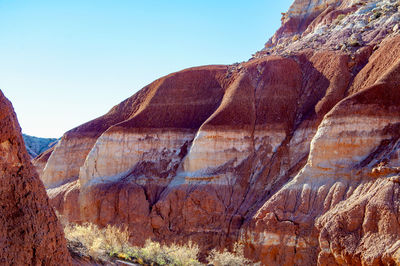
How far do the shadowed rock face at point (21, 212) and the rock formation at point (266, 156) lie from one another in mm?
17752

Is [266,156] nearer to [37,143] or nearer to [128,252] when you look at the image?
[128,252]

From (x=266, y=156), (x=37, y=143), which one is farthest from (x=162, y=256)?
(x=37, y=143)

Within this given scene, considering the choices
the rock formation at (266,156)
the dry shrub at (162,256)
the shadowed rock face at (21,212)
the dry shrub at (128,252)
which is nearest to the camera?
the shadowed rock face at (21,212)

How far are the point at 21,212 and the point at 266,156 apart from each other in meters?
27.4

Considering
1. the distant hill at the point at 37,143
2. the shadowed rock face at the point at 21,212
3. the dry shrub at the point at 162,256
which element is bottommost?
the dry shrub at the point at 162,256

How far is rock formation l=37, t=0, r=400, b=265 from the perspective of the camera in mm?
30797

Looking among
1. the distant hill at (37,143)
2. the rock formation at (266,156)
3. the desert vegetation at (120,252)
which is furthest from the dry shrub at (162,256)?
the distant hill at (37,143)

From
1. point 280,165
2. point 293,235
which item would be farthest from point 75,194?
point 293,235

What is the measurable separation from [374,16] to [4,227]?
149ft

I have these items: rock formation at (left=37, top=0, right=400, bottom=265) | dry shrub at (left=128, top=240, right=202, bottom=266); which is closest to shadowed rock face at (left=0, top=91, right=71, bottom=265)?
dry shrub at (left=128, top=240, right=202, bottom=266)

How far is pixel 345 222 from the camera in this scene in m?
29.2

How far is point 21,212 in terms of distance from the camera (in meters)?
14.5

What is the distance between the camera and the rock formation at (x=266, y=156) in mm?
30797

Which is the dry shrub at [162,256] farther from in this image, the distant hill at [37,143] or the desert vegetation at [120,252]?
the distant hill at [37,143]
